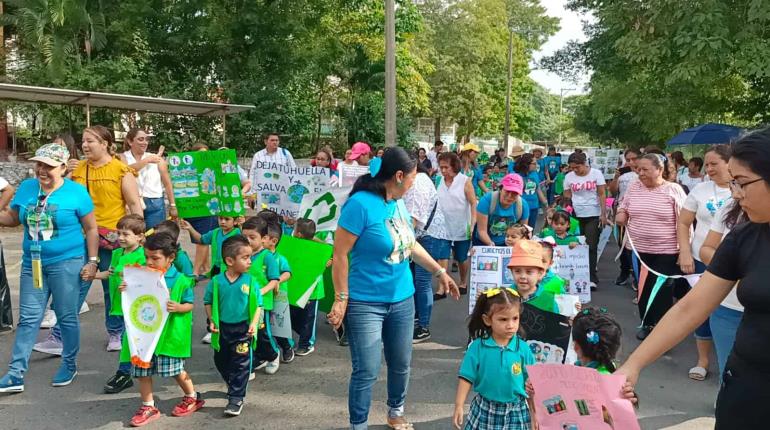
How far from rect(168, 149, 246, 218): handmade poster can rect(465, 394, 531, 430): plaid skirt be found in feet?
12.8

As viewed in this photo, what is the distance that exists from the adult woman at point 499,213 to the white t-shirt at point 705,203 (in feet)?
6.10

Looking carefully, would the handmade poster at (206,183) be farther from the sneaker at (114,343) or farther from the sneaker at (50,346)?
the sneaker at (50,346)

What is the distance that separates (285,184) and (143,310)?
11.7 ft

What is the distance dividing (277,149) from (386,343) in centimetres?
471

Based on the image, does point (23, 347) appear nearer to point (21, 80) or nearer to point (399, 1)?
point (21, 80)

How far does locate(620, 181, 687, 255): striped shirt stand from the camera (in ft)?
19.1

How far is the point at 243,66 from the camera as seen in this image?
20656 mm

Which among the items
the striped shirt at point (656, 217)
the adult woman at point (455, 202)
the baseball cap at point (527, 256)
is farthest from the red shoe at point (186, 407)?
the striped shirt at point (656, 217)

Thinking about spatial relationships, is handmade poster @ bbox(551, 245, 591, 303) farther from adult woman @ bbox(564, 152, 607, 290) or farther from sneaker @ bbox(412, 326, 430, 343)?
adult woman @ bbox(564, 152, 607, 290)

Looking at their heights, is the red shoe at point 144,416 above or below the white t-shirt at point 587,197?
below

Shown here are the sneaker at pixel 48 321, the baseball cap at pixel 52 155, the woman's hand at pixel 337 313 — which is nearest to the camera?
the woman's hand at pixel 337 313

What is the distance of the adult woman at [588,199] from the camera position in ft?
27.3

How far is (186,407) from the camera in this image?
171 inches

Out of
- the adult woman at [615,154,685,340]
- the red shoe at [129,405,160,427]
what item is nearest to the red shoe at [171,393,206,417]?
the red shoe at [129,405,160,427]
